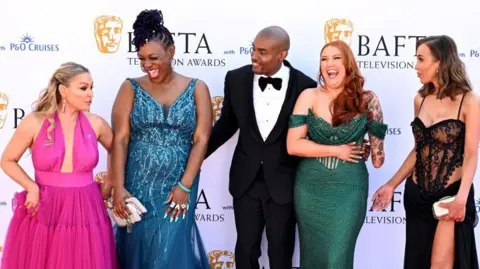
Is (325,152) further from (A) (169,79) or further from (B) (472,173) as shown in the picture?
(A) (169,79)

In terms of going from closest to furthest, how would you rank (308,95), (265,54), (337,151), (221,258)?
(337,151), (308,95), (265,54), (221,258)

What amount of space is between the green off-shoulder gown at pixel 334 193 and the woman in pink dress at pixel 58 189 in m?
1.16

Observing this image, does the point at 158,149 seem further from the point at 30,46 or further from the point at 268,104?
the point at 30,46

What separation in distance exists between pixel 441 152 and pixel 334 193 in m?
0.61

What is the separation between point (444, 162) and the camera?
342cm

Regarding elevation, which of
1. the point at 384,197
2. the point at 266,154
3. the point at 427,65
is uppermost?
the point at 427,65

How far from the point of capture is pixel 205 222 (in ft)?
15.6

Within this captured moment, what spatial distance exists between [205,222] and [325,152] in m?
1.55

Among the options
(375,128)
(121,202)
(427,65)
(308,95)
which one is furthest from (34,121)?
(427,65)

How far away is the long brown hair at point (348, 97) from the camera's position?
139 inches

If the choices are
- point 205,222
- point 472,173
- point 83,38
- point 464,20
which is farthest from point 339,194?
point 83,38

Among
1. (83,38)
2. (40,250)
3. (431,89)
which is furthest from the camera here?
(83,38)

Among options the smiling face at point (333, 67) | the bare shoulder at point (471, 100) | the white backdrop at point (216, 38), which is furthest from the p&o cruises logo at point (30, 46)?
the bare shoulder at point (471, 100)

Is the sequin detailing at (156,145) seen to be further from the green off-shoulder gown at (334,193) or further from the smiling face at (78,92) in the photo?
the green off-shoulder gown at (334,193)
